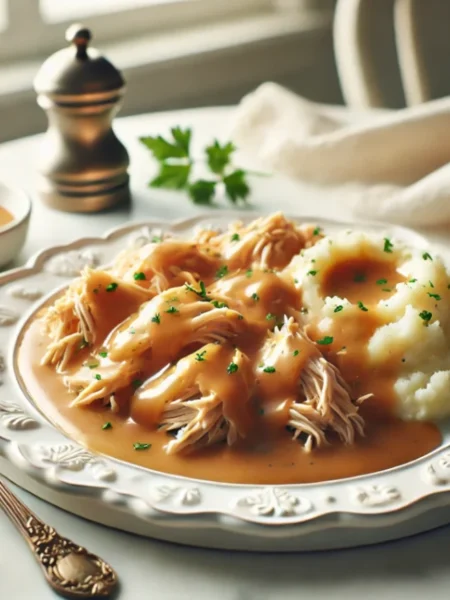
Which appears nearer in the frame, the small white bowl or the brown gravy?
the small white bowl

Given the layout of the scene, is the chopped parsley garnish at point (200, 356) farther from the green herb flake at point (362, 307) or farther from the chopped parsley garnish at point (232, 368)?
the green herb flake at point (362, 307)

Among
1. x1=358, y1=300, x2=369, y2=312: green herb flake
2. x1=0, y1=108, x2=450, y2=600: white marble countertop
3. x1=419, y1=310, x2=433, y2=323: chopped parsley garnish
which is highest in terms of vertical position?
x1=358, y1=300, x2=369, y2=312: green herb flake

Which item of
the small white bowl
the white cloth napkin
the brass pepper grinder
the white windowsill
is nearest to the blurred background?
the white windowsill

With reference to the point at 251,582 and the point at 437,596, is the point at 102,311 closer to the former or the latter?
the point at 251,582

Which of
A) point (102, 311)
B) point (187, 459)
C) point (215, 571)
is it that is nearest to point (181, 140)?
point (102, 311)

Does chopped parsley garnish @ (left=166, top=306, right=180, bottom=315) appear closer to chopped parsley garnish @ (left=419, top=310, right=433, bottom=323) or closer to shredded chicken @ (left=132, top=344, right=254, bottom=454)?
shredded chicken @ (left=132, top=344, right=254, bottom=454)

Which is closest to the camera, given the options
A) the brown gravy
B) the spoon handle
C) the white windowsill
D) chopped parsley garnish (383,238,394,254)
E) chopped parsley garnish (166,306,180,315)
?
the spoon handle

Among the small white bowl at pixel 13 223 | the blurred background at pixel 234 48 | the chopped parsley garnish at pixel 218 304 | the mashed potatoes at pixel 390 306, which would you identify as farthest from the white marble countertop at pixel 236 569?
the blurred background at pixel 234 48

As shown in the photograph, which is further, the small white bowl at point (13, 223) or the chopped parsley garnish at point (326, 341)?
the small white bowl at point (13, 223)

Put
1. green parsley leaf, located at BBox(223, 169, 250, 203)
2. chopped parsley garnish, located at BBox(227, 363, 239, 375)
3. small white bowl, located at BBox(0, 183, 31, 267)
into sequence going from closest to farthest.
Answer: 1. chopped parsley garnish, located at BBox(227, 363, 239, 375)
2. small white bowl, located at BBox(0, 183, 31, 267)
3. green parsley leaf, located at BBox(223, 169, 250, 203)
